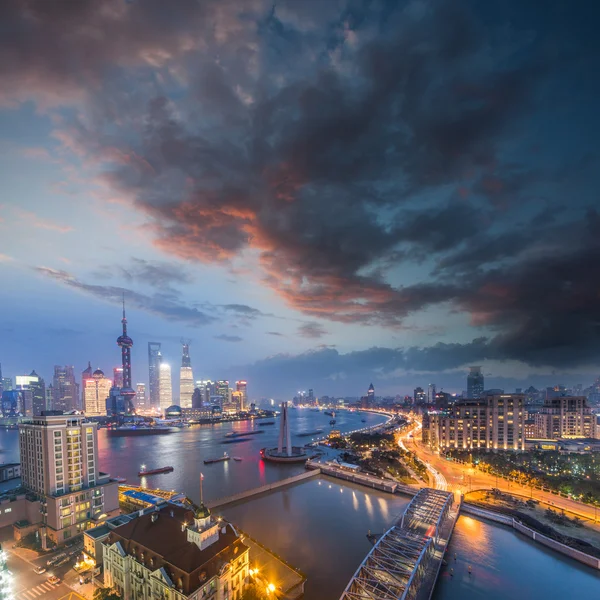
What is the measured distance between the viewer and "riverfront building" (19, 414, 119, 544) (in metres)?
30.9

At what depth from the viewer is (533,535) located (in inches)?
1254

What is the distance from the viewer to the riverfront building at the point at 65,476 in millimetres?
30875

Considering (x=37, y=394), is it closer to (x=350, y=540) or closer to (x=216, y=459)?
(x=216, y=459)

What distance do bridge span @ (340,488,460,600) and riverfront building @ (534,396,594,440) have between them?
232 ft

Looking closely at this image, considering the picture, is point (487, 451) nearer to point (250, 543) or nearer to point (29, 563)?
point (250, 543)

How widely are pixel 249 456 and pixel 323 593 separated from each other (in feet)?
190

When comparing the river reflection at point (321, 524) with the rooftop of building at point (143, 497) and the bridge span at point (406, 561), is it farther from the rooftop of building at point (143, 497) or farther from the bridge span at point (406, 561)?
the rooftop of building at point (143, 497)

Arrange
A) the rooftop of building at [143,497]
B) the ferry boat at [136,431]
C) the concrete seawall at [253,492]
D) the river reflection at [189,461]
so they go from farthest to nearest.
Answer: the ferry boat at [136,431]
the river reflection at [189,461]
the concrete seawall at [253,492]
the rooftop of building at [143,497]

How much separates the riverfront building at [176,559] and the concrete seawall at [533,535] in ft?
92.0

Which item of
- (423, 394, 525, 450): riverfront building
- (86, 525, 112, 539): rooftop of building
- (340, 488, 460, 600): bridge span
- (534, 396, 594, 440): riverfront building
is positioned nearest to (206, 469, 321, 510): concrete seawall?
(86, 525, 112, 539): rooftop of building

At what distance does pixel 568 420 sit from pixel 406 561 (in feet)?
283

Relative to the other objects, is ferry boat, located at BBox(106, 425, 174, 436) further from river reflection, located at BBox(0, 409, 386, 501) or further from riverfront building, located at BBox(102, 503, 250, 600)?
riverfront building, located at BBox(102, 503, 250, 600)

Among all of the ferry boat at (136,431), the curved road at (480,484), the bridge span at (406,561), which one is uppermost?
the bridge span at (406,561)

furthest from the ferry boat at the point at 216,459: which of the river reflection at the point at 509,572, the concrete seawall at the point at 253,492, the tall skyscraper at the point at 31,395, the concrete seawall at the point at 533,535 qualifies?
the tall skyscraper at the point at 31,395
